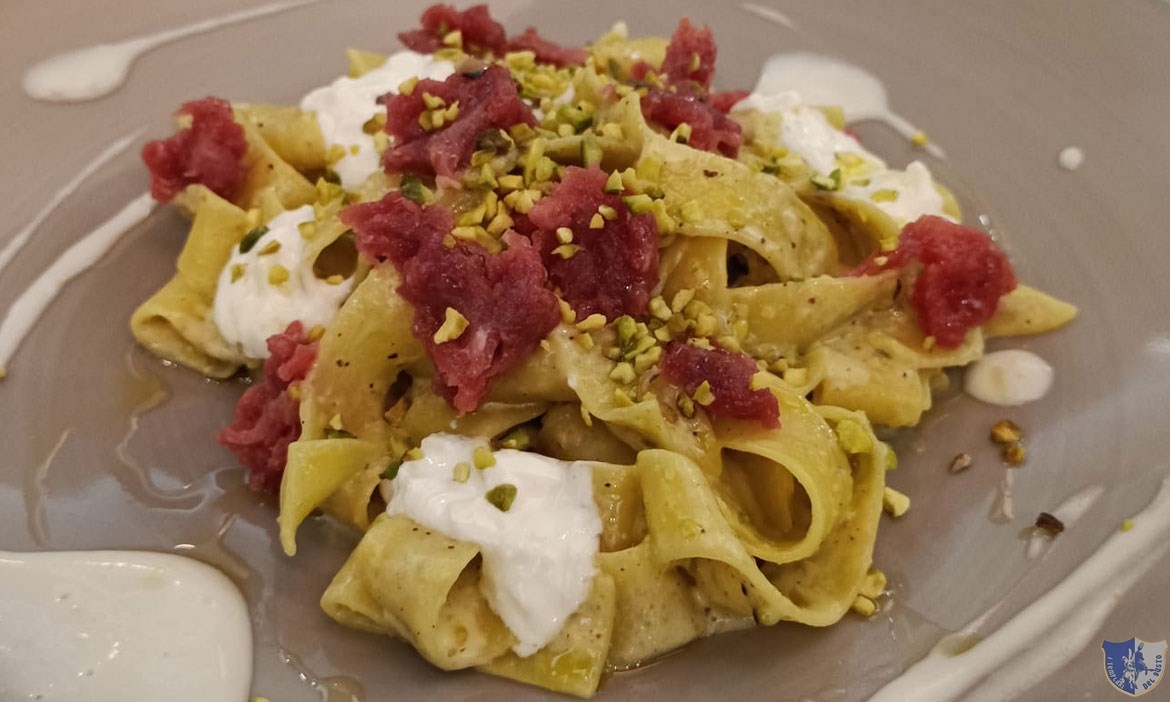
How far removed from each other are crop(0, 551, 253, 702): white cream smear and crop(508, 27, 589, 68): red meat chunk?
2641 millimetres

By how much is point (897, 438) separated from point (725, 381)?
2.83 feet

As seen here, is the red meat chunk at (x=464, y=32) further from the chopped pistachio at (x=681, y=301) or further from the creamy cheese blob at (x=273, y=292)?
the chopped pistachio at (x=681, y=301)

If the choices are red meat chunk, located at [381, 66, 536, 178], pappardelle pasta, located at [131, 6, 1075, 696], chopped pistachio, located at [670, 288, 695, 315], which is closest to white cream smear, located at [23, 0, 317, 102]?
pappardelle pasta, located at [131, 6, 1075, 696]

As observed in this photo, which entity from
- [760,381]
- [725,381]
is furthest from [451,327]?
[760,381]

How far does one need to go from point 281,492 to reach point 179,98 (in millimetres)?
2530

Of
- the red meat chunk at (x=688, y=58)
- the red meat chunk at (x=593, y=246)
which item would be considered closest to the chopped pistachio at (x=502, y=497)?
the red meat chunk at (x=593, y=246)

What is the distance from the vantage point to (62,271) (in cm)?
391

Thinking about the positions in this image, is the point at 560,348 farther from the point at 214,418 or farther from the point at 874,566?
the point at 214,418

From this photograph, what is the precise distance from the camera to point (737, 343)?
3.21 meters

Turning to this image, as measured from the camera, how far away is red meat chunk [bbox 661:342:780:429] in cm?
295

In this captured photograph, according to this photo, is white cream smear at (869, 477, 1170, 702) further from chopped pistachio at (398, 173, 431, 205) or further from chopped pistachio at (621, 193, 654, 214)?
chopped pistachio at (398, 173, 431, 205)

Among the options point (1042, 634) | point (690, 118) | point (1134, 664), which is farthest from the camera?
point (690, 118)

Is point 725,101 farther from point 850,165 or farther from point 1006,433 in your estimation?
point 1006,433

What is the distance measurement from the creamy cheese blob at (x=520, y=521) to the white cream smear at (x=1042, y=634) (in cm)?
94
